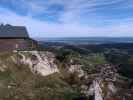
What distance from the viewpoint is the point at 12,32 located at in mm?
54906

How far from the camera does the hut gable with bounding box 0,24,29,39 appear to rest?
2117 inches

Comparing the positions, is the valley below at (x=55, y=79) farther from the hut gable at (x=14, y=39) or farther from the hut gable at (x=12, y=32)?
the hut gable at (x=12, y=32)

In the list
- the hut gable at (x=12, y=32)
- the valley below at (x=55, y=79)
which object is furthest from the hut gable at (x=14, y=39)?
the valley below at (x=55, y=79)

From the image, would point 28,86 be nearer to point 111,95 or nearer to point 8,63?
point 8,63

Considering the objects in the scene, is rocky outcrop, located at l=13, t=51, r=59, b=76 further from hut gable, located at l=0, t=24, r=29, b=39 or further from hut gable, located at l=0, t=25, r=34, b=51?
hut gable, located at l=0, t=24, r=29, b=39

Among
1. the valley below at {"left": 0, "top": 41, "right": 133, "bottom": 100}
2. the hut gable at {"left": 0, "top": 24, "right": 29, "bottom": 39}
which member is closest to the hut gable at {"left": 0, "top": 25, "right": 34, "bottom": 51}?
the hut gable at {"left": 0, "top": 24, "right": 29, "bottom": 39}

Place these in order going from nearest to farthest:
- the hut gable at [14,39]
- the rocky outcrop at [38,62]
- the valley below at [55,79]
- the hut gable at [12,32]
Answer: the valley below at [55,79] < the rocky outcrop at [38,62] < the hut gable at [14,39] < the hut gable at [12,32]

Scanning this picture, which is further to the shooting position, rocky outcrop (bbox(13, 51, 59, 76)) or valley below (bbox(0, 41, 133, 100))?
rocky outcrop (bbox(13, 51, 59, 76))

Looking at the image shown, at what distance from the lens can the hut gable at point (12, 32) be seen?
53.8 metres

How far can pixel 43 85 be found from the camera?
39375 mm

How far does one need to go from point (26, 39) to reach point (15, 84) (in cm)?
1907

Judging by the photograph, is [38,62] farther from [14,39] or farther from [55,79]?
[14,39]

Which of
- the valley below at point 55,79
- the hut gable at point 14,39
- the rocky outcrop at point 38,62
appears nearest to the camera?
the valley below at point 55,79

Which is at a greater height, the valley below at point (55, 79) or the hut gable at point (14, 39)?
the hut gable at point (14, 39)
